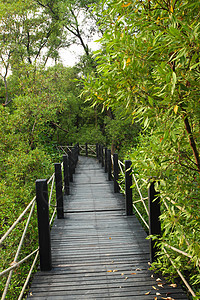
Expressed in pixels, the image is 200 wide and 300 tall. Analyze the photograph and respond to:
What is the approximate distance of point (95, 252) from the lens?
3496mm

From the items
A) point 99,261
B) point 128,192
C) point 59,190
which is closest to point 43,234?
point 99,261

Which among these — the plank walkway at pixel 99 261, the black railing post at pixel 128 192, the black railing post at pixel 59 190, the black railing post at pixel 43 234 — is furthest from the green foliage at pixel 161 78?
the black railing post at pixel 59 190

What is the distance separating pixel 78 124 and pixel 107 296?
22.7 metres

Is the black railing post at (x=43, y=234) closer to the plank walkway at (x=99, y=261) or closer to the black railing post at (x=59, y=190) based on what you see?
the plank walkway at (x=99, y=261)

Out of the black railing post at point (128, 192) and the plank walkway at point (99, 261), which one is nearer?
the plank walkway at point (99, 261)

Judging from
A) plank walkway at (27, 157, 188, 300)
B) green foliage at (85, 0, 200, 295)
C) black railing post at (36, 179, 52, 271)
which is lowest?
plank walkway at (27, 157, 188, 300)

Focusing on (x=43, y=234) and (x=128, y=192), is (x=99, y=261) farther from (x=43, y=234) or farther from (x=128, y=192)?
(x=128, y=192)

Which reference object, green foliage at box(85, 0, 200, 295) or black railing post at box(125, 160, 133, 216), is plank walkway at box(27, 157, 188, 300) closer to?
black railing post at box(125, 160, 133, 216)

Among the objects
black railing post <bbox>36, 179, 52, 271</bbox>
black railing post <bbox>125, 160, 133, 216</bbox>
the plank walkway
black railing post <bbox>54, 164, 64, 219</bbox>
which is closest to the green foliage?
the plank walkway

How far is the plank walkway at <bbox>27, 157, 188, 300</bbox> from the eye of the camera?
2.61 m

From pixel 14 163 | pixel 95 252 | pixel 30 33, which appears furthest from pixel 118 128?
pixel 95 252

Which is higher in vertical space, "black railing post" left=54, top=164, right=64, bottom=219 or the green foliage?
the green foliage

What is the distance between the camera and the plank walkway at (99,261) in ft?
8.57

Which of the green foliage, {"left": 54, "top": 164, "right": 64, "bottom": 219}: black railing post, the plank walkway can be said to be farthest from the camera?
{"left": 54, "top": 164, "right": 64, "bottom": 219}: black railing post
